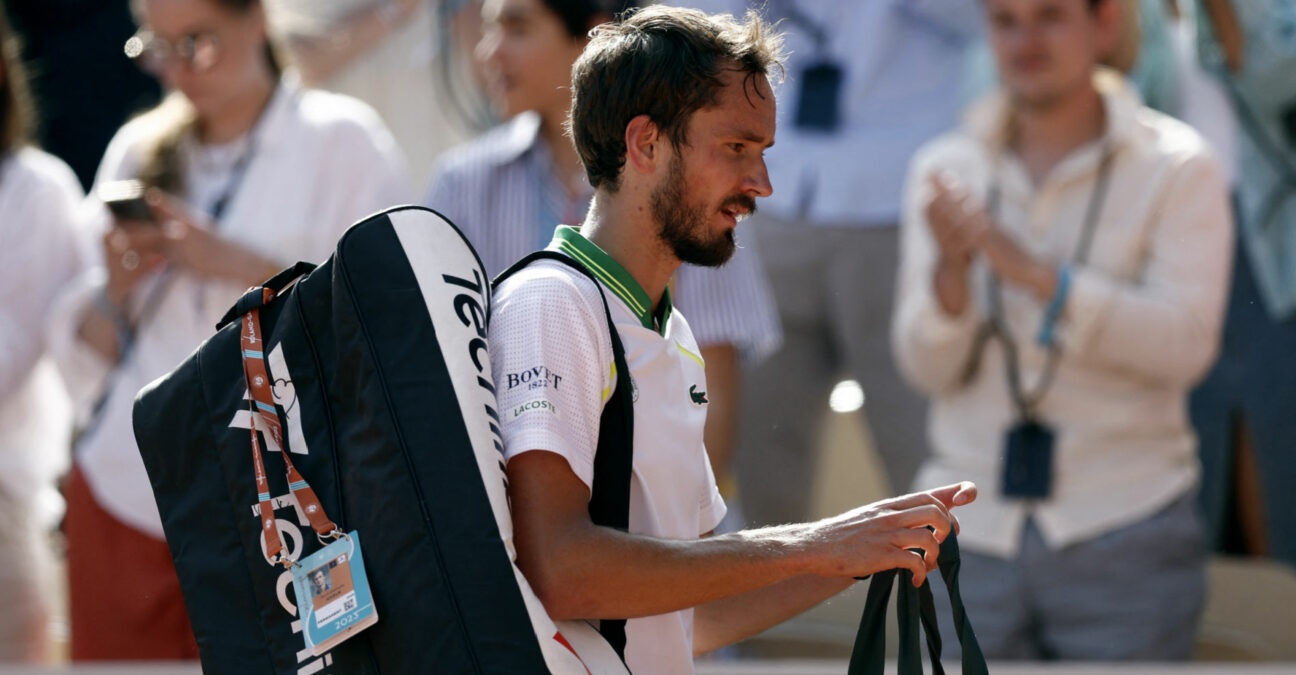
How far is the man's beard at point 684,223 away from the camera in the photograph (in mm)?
2162

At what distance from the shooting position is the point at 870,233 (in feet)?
15.2

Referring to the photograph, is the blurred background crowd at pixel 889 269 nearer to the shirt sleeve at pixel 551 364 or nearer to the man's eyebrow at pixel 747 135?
the man's eyebrow at pixel 747 135

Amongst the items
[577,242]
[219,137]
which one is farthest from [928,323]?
[577,242]

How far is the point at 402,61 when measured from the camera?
16.9 feet

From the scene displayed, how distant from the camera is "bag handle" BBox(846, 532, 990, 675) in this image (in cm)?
222

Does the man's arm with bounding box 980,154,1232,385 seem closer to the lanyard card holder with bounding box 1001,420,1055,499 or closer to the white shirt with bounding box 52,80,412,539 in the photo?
the lanyard card holder with bounding box 1001,420,1055,499

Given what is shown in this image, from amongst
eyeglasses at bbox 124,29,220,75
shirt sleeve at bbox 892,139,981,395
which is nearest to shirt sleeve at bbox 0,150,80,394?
eyeglasses at bbox 124,29,220,75

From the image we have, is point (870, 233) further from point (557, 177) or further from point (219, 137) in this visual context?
point (219, 137)

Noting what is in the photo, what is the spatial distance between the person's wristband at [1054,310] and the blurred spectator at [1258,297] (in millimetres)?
490

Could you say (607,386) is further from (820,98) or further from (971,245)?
(820,98)

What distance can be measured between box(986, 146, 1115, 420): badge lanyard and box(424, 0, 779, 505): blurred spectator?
536 millimetres

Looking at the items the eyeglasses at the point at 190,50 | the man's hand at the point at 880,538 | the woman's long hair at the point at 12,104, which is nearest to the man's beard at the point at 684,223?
the man's hand at the point at 880,538

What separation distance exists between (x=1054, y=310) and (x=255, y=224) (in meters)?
1.92

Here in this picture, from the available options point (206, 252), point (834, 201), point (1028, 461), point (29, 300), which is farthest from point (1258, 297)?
point (29, 300)
